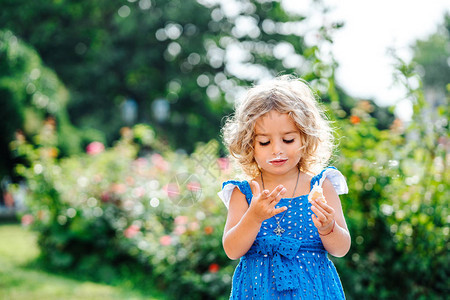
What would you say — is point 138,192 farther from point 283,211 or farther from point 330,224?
point 330,224

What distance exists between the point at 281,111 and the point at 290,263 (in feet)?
1.81

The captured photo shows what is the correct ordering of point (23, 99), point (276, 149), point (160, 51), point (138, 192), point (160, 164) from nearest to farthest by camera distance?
point (276, 149) < point (138, 192) < point (160, 164) < point (23, 99) < point (160, 51)

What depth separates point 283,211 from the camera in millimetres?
1765

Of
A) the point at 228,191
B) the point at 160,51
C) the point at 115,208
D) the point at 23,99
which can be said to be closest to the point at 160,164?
the point at 115,208

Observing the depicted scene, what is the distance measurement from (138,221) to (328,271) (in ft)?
12.4

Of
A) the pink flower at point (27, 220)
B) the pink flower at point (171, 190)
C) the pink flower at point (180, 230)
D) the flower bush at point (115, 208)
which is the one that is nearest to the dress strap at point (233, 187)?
the flower bush at point (115, 208)

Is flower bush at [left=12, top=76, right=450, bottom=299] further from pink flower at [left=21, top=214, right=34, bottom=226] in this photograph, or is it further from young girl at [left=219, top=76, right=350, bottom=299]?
young girl at [left=219, top=76, right=350, bottom=299]

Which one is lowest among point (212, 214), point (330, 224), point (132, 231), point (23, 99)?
point (330, 224)

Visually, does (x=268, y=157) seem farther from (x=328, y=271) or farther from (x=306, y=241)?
(x=328, y=271)

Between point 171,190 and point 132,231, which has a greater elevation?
point 171,190

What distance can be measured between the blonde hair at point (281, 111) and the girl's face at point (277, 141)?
0.02m

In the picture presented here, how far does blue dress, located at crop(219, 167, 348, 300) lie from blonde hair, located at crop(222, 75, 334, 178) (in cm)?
12

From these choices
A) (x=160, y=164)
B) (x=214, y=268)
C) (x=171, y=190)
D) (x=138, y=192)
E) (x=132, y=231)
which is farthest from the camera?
(x=160, y=164)

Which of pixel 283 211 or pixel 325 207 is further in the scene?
pixel 283 211
